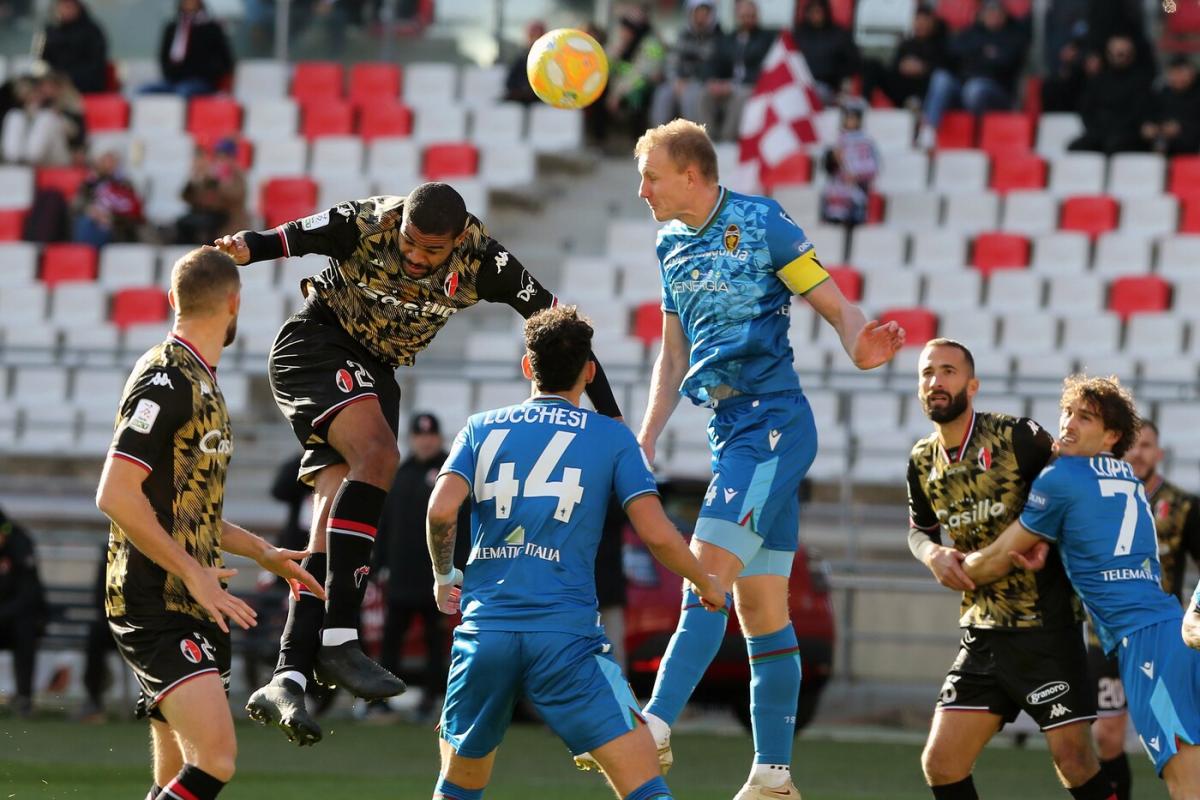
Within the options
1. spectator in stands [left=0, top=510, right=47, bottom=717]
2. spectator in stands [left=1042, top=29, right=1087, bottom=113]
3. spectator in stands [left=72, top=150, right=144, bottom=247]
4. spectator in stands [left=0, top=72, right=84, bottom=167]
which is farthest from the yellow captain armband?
spectator in stands [left=0, top=72, right=84, bottom=167]

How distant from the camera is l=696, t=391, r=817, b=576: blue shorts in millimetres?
7676

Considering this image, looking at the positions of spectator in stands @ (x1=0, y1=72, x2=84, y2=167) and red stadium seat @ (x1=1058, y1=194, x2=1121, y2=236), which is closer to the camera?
red stadium seat @ (x1=1058, y1=194, x2=1121, y2=236)

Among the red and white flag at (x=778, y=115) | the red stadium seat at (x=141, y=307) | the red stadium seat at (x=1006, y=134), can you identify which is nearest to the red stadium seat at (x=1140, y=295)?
the red stadium seat at (x=1006, y=134)

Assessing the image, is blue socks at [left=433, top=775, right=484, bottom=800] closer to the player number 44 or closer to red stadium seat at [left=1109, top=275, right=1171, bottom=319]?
the player number 44

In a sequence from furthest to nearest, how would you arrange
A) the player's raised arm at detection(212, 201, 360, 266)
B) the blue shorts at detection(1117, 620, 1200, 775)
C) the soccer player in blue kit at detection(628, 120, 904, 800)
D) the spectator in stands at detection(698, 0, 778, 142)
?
the spectator in stands at detection(698, 0, 778, 142) < the blue shorts at detection(1117, 620, 1200, 775) < the soccer player in blue kit at detection(628, 120, 904, 800) < the player's raised arm at detection(212, 201, 360, 266)

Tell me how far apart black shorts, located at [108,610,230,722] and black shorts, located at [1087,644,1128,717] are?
5036mm

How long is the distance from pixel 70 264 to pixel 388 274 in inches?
511

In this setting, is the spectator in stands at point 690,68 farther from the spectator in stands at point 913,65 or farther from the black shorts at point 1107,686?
the black shorts at point 1107,686

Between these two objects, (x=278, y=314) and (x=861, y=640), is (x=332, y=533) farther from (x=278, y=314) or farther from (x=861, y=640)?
(x=278, y=314)

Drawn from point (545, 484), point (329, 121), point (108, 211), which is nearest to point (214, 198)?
point (108, 211)

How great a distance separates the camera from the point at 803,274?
25.0ft

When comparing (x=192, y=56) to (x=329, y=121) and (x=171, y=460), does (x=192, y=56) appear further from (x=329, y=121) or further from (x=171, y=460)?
(x=171, y=460)

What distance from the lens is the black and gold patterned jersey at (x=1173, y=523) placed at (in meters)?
10.1

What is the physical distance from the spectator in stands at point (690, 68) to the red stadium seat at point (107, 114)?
602 cm
